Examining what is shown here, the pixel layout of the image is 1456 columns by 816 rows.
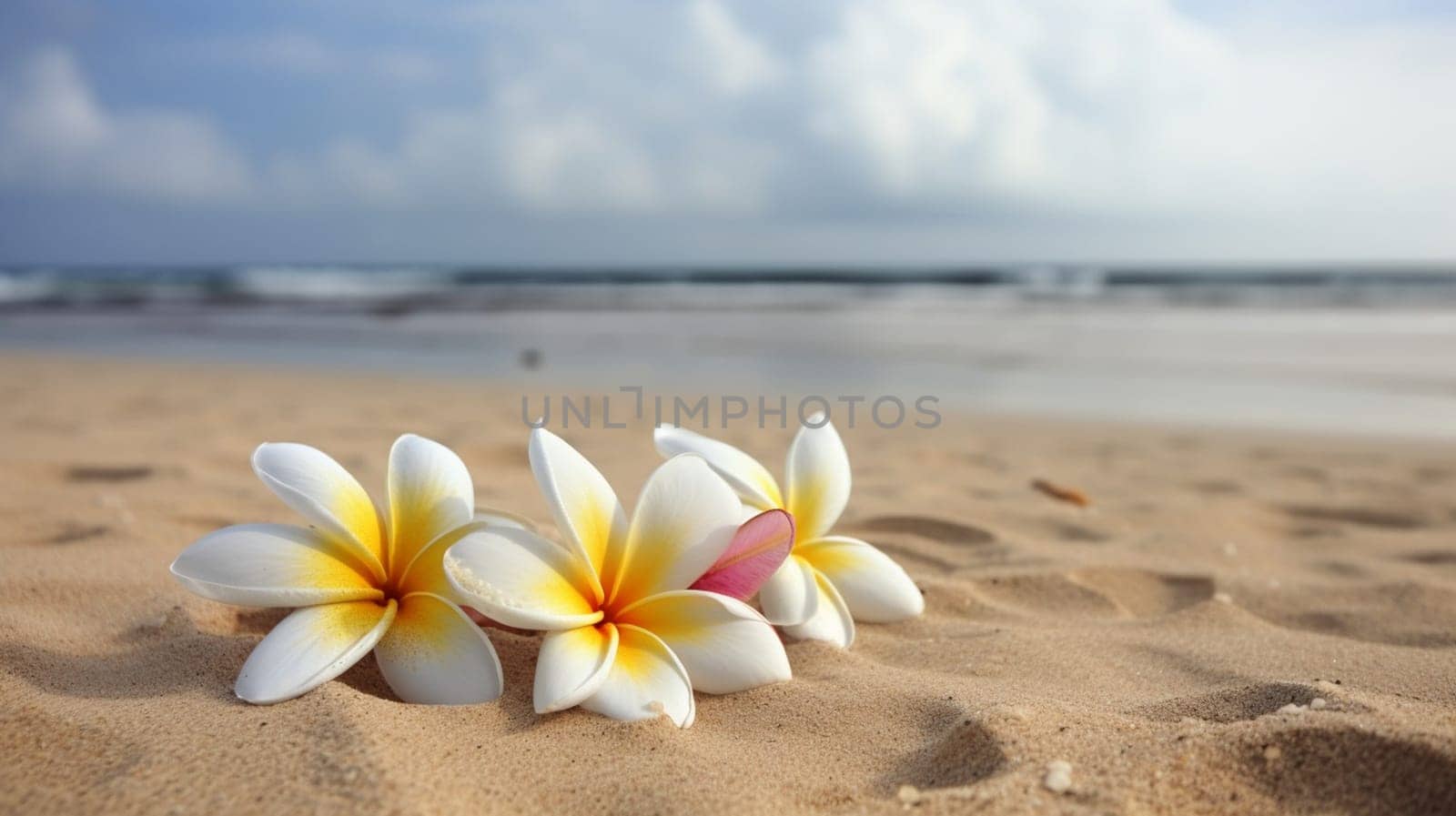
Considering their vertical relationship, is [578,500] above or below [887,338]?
above

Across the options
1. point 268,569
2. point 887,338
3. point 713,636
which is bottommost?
point 887,338

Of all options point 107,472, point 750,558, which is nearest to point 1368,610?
point 750,558

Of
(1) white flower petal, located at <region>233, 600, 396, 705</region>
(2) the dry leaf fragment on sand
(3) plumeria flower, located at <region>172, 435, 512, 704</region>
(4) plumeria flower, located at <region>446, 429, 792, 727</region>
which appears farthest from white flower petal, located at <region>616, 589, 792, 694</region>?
(2) the dry leaf fragment on sand

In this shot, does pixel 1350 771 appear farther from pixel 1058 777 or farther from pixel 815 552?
pixel 815 552

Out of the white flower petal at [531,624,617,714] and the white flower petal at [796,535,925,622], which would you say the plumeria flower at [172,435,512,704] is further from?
the white flower petal at [796,535,925,622]

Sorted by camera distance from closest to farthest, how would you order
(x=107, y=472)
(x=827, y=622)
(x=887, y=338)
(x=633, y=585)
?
1. (x=633, y=585)
2. (x=827, y=622)
3. (x=107, y=472)
4. (x=887, y=338)

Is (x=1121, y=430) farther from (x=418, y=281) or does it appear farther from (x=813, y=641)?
(x=418, y=281)
